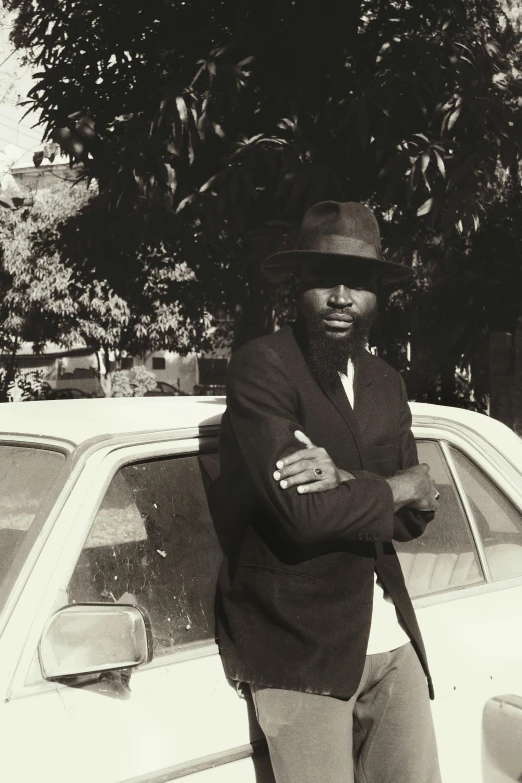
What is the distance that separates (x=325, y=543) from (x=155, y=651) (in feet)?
1.54

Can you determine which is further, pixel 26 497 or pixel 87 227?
pixel 87 227

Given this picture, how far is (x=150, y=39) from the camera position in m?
7.15

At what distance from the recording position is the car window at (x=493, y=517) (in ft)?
9.91

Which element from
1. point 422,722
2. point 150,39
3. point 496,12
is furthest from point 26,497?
point 496,12

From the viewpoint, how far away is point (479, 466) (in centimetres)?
304

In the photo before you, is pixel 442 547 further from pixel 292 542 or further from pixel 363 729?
pixel 292 542

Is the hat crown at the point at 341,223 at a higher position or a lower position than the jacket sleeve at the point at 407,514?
higher

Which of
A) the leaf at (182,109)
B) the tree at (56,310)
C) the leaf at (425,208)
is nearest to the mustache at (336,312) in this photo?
the leaf at (425,208)

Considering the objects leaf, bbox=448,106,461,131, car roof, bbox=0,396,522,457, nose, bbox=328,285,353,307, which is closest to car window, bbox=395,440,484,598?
car roof, bbox=0,396,522,457

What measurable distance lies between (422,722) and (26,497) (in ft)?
3.66

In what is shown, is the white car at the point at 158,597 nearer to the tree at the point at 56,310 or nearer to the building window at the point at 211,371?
the tree at the point at 56,310

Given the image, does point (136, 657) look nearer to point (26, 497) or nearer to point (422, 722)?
point (26, 497)

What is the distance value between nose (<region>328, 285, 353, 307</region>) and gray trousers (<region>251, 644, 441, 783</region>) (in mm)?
870

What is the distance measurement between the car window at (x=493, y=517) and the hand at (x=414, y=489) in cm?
60
